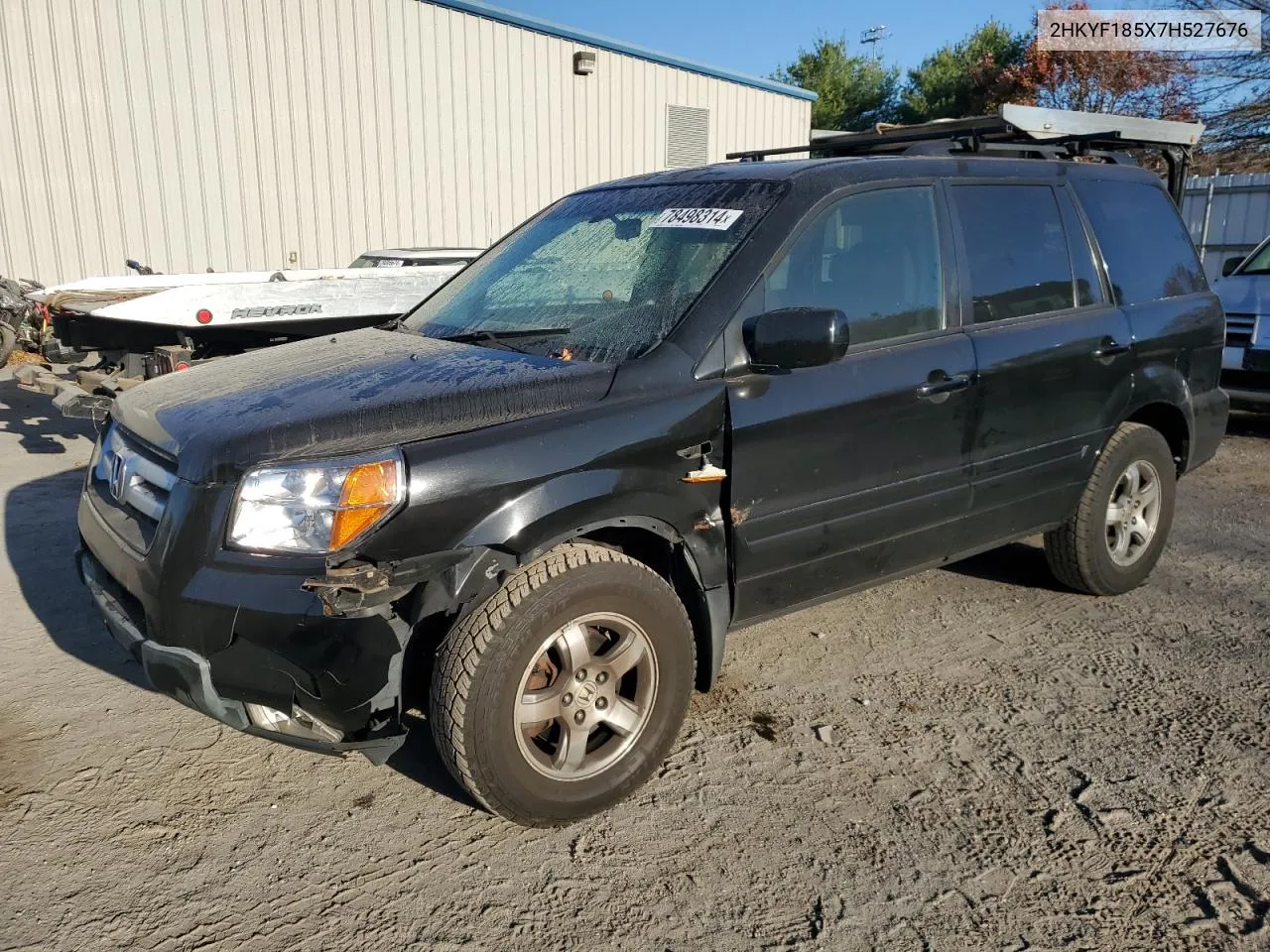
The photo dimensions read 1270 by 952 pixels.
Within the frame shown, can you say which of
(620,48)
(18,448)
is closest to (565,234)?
(18,448)

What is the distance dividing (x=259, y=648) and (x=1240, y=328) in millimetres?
8546

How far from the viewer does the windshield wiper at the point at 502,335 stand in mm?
3398

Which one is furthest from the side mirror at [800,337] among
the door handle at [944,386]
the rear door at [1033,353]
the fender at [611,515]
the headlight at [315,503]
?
the headlight at [315,503]

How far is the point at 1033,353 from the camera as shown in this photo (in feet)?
13.1

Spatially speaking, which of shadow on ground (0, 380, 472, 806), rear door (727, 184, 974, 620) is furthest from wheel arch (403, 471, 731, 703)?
shadow on ground (0, 380, 472, 806)

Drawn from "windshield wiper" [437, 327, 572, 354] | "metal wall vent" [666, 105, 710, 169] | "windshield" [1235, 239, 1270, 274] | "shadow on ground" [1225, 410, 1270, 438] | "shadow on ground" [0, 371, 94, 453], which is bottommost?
"shadow on ground" [1225, 410, 1270, 438]

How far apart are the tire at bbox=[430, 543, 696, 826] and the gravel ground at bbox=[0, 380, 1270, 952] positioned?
6.2 inches

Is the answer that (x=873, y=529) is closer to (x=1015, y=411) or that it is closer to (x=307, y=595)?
(x=1015, y=411)

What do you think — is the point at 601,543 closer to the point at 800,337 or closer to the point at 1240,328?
the point at 800,337

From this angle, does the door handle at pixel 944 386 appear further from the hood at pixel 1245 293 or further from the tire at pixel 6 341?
the tire at pixel 6 341

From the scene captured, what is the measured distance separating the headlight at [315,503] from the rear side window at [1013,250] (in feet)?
7.99

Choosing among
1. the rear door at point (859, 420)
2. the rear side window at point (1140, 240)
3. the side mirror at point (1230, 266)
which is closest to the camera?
the rear door at point (859, 420)

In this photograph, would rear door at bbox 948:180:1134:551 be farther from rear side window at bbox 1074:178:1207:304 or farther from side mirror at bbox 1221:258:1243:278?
side mirror at bbox 1221:258:1243:278

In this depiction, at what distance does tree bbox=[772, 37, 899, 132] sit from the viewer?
41375mm
